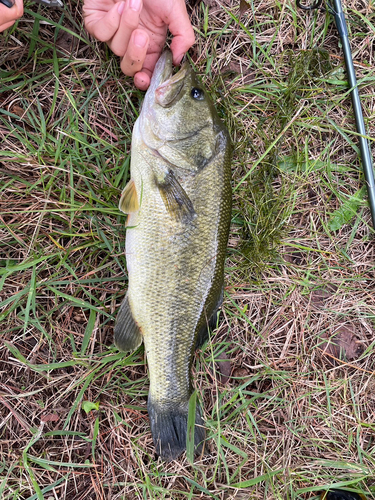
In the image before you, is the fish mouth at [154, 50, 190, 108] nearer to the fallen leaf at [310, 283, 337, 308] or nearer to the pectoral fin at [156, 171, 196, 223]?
the pectoral fin at [156, 171, 196, 223]

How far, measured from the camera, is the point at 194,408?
2.37m

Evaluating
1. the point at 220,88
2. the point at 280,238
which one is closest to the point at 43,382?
the point at 280,238

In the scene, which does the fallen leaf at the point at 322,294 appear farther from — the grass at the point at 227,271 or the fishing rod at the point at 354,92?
the fishing rod at the point at 354,92

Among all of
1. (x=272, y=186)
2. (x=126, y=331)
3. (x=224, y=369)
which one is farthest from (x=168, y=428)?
(x=272, y=186)

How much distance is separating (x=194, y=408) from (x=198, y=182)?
1.44 meters

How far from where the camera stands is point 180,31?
245cm

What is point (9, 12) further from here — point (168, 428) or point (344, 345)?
point (344, 345)

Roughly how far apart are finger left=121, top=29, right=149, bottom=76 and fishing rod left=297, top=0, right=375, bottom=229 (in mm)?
1300

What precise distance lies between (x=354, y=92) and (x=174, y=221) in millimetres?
1775

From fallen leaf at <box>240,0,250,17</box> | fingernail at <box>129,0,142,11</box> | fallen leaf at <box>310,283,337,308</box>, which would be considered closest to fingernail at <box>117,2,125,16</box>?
fingernail at <box>129,0,142,11</box>

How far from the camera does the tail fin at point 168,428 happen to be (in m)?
2.46

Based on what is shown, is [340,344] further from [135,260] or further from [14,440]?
[14,440]

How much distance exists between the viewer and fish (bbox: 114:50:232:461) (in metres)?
2.29

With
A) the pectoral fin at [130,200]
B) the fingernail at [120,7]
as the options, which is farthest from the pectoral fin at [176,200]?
the fingernail at [120,7]
